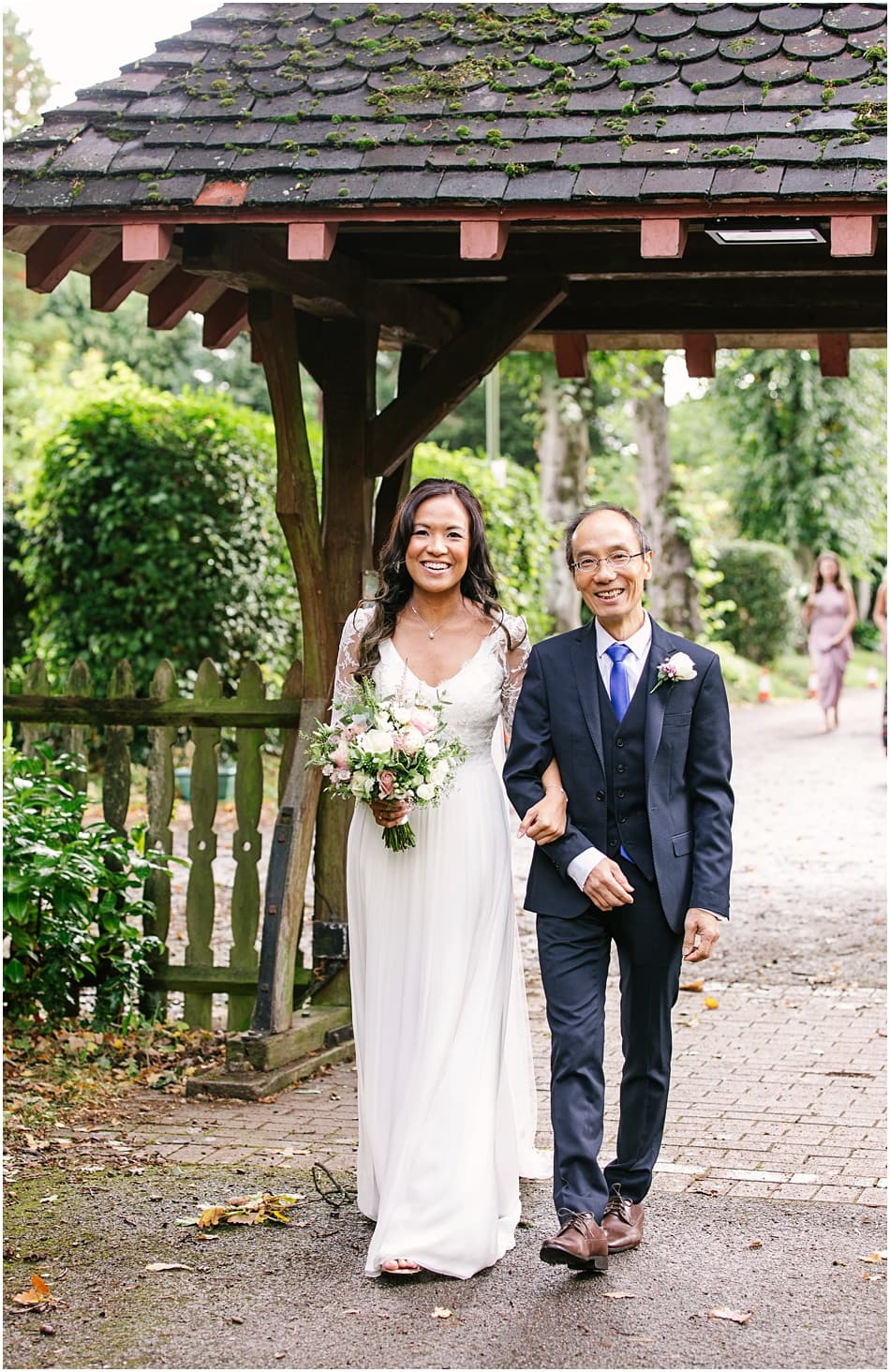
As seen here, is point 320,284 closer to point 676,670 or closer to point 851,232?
point 851,232

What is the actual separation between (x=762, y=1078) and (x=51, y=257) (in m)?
4.34

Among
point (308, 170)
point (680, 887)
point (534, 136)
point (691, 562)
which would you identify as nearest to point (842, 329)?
point (534, 136)

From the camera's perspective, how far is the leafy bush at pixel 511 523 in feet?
59.0

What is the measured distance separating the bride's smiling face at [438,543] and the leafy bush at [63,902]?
2529mm

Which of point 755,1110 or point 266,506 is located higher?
point 266,506

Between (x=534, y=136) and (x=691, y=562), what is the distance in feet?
75.6

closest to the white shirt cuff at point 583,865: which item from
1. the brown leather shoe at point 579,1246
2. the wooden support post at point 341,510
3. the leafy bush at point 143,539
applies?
the brown leather shoe at point 579,1246

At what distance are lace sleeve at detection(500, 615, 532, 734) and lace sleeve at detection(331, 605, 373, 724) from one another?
1.51ft

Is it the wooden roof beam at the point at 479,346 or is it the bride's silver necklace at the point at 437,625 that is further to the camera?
the wooden roof beam at the point at 479,346

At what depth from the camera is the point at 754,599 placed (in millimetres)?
34594

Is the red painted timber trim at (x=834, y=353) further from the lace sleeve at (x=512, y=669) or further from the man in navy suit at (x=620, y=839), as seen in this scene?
the man in navy suit at (x=620, y=839)

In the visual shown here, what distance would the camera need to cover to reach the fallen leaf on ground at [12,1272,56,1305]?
450 centimetres

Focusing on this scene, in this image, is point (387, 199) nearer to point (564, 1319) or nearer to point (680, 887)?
point (680, 887)

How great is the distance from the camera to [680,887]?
4.71 m
